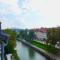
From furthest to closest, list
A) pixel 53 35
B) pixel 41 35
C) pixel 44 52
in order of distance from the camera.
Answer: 1. pixel 41 35
2. pixel 44 52
3. pixel 53 35

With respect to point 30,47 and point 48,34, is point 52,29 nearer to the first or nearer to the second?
point 48,34

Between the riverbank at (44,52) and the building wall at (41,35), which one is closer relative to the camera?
the riverbank at (44,52)

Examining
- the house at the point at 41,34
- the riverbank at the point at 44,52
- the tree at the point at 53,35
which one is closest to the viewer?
the riverbank at the point at 44,52

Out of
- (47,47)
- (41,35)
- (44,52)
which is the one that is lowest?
(44,52)

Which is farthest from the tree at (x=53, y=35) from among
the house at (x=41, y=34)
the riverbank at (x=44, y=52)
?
the riverbank at (x=44, y=52)

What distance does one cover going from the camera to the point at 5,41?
1.14m

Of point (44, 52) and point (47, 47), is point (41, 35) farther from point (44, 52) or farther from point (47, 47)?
point (44, 52)

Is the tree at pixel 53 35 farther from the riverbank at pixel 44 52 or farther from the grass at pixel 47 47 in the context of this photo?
the riverbank at pixel 44 52

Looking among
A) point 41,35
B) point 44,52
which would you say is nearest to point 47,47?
point 44,52

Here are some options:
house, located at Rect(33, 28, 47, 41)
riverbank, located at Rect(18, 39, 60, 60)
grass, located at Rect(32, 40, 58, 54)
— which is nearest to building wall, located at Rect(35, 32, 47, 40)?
house, located at Rect(33, 28, 47, 41)

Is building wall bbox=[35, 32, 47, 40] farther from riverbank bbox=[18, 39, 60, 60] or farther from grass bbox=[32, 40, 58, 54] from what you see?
riverbank bbox=[18, 39, 60, 60]

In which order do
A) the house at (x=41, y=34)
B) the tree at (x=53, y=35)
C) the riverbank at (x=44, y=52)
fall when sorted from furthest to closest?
the house at (x=41, y=34) < the tree at (x=53, y=35) < the riverbank at (x=44, y=52)

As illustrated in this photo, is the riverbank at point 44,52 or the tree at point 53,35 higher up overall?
the tree at point 53,35

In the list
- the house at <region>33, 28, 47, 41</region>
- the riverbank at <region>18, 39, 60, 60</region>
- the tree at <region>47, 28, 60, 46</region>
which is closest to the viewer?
the riverbank at <region>18, 39, 60, 60</region>
